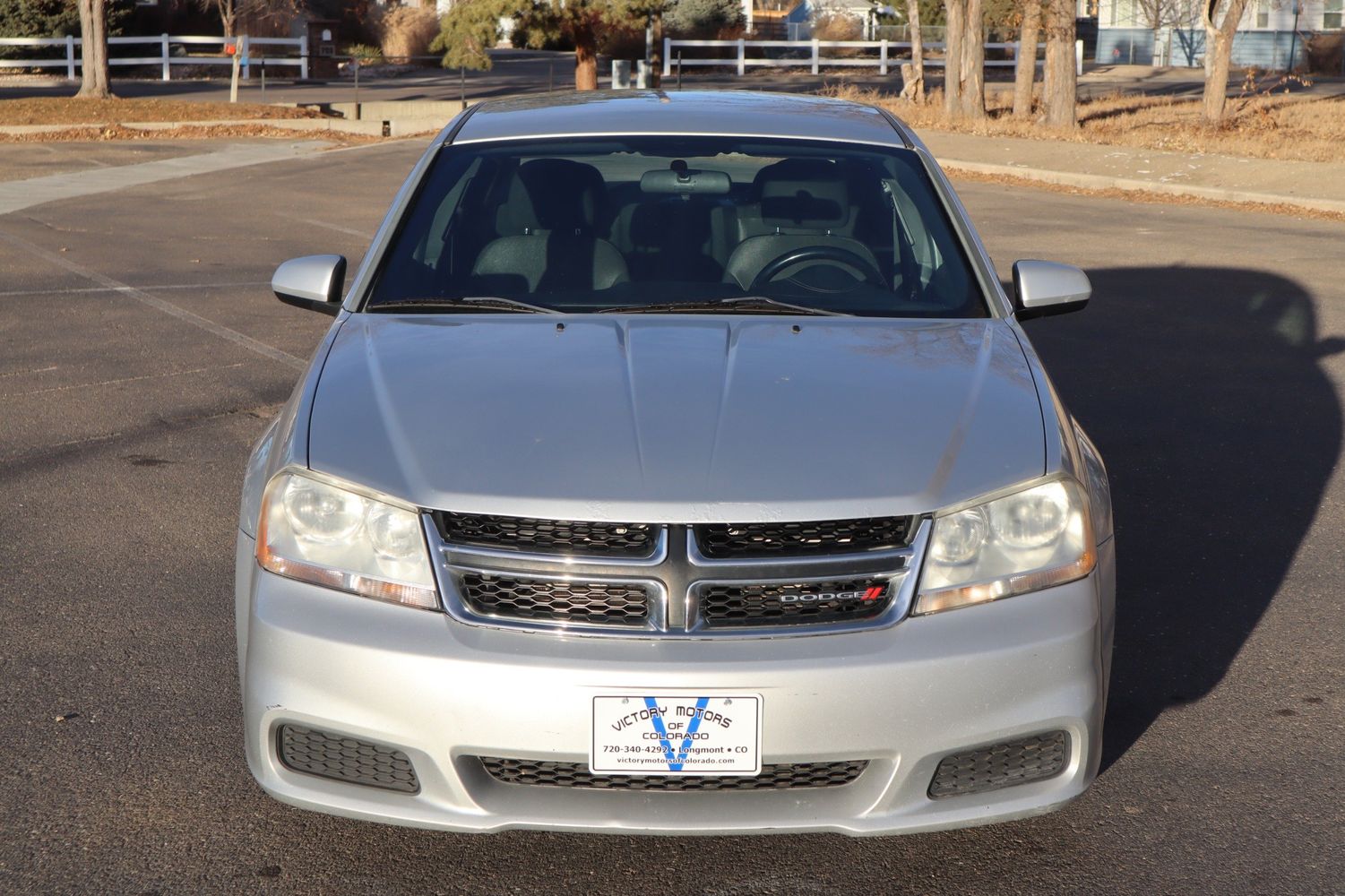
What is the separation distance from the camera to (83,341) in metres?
9.62

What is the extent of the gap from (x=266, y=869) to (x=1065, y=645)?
182 cm

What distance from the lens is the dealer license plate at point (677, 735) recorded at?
298cm

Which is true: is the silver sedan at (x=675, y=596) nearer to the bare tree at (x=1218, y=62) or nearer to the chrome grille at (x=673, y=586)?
the chrome grille at (x=673, y=586)

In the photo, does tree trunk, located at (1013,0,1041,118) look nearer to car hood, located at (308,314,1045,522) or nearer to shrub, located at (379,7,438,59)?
car hood, located at (308,314,1045,522)

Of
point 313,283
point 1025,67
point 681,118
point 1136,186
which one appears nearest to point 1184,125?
point 1025,67

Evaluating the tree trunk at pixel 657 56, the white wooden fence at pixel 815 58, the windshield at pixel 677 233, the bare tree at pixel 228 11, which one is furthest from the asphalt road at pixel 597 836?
the white wooden fence at pixel 815 58

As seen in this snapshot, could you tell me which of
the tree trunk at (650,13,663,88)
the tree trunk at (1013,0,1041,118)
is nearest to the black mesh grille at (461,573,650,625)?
the tree trunk at (1013,0,1041,118)

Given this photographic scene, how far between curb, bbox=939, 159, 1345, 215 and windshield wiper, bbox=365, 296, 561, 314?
14.7 m

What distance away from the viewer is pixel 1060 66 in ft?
91.9

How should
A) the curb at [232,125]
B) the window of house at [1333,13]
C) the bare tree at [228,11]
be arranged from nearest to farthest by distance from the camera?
the curb at [232,125]
the bare tree at [228,11]
the window of house at [1333,13]

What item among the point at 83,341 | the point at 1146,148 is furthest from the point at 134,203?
the point at 1146,148

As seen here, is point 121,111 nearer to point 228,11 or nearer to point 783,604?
point 228,11

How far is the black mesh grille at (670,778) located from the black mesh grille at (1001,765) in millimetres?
182

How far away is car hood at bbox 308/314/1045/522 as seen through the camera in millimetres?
3146
